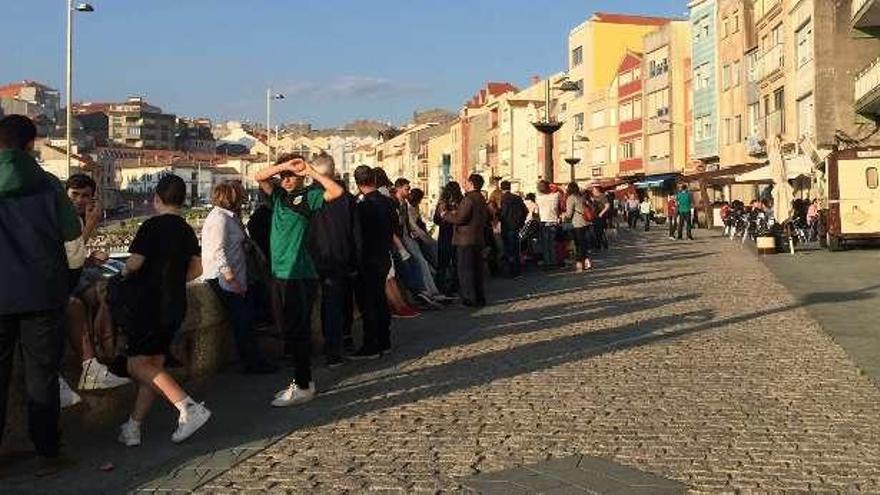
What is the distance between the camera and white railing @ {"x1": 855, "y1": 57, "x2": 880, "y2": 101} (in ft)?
104

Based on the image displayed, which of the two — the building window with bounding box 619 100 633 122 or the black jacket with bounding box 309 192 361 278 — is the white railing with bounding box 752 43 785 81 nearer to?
the building window with bounding box 619 100 633 122

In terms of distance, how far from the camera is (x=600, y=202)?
25.4 metres

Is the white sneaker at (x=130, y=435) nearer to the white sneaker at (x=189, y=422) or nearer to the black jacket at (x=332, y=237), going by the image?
the white sneaker at (x=189, y=422)

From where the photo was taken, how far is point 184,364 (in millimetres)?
7531

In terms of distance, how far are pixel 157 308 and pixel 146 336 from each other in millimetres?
181

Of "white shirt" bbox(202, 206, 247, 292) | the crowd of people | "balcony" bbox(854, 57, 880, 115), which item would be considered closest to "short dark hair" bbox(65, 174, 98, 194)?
the crowd of people

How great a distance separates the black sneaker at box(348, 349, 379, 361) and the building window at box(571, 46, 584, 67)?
76.2m

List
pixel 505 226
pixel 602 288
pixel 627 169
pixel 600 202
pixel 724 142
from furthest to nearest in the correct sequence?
1. pixel 627 169
2. pixel 724 142
3. pixel 600 202
4. pixel 505 226
5. pixel 602 288

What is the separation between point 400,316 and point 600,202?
46.7 ft

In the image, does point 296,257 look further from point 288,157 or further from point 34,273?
point 34,273

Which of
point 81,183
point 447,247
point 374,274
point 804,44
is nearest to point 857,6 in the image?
point 804,44

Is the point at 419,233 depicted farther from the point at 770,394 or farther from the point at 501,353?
the point at 770,394

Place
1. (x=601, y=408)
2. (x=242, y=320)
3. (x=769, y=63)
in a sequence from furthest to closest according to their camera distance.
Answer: (x=769, y=63)
(x=242, y=320)
(x=601, y=408)

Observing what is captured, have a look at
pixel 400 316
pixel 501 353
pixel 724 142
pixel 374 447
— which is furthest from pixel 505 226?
pixel 724 142
